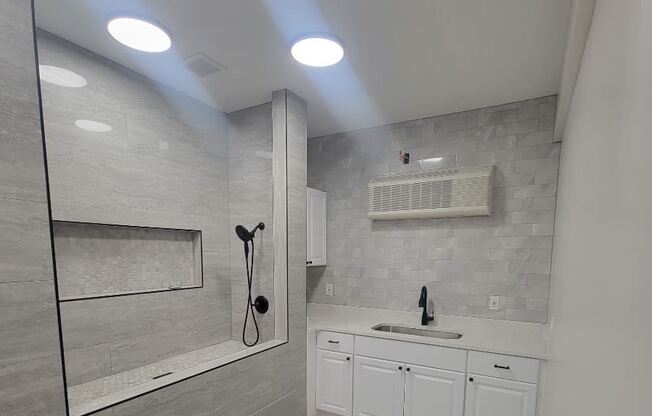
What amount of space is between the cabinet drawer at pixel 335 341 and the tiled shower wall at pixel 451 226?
1.67 ft

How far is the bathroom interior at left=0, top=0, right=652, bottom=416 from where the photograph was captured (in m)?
0.98

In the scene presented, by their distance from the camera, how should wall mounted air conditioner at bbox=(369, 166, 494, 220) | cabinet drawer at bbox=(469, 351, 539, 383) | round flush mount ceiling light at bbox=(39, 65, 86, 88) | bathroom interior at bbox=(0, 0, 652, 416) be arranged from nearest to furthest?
bathroom interior at bbox=(0, 0, 652, 416), round flush mount ceiling light at bbox=(39, 65, 86, 88), cabinet drawer at bbox=(469, 351, 539, 383), wall mounted air conditioner at bbox=(369, 166, 494, 220)

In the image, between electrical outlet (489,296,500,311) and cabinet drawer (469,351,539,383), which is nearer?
cabinet drawer (469,351,539,383)

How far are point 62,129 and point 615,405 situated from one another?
2.29m

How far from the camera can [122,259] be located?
1856 millimetres

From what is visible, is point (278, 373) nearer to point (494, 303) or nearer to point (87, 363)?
point (87, 363)

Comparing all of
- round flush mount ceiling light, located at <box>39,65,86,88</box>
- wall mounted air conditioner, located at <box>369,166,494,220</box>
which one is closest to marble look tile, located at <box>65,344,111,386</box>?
round flush mount ceiling light, located at <box>39,65,86,88</box>

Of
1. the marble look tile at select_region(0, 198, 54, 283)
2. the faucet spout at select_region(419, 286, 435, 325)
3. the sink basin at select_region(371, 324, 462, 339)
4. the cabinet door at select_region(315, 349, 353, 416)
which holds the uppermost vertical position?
the marble look tile at select_region(0, 198, 54, 283)

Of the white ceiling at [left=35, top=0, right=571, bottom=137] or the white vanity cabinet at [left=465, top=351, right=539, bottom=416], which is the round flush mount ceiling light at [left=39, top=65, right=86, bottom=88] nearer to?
the white ceiling at [left=35, top=0, right=571, bottom=137]

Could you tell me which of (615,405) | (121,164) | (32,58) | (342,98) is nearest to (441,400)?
(615,405)

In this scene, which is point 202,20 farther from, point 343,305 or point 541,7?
point 343,305

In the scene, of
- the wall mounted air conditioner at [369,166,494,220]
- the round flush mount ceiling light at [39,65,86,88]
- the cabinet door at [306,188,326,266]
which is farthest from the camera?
the cabinet door at [306,188,326,266]

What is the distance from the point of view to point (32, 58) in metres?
1.05

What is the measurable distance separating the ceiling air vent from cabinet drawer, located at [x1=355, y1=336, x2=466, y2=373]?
2.16m
